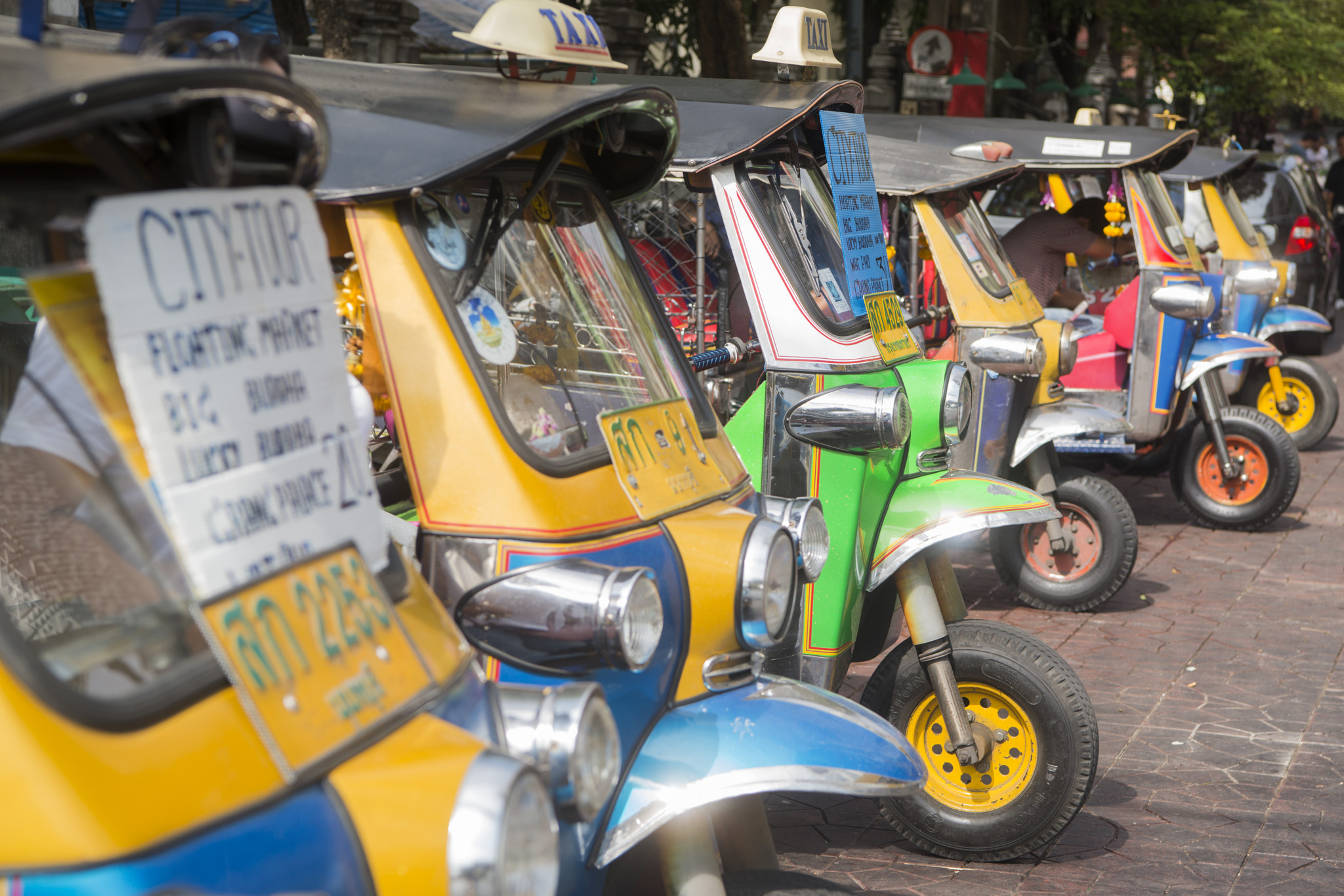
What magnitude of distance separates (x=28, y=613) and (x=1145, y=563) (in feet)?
20.5

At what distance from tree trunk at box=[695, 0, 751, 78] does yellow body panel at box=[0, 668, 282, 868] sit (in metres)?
9.78

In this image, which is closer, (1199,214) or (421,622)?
(421,622)

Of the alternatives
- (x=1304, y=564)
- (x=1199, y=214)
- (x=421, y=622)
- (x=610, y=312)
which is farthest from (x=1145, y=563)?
(x=421, y=622)

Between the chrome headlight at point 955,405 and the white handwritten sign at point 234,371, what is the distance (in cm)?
242

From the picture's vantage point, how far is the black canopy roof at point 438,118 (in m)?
2.27

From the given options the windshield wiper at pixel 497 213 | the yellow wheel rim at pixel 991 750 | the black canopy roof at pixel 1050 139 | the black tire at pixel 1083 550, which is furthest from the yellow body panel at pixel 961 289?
the windshield wiper at pixel 497 213

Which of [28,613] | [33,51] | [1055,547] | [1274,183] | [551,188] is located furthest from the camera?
[1274,183]

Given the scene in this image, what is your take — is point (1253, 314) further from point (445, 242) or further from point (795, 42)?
point (445, 242)

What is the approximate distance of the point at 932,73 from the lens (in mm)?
16344

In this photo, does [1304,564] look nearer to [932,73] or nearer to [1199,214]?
[1199,214]

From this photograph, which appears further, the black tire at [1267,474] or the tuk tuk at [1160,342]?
the black tire at [1267,474]

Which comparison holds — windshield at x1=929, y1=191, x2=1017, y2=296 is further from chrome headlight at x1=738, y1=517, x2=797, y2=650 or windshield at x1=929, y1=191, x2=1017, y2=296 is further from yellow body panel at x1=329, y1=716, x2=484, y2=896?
yellow body panel at x1=329, y1=716, x2=484, y2=896

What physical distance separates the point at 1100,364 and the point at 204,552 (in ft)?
22.7

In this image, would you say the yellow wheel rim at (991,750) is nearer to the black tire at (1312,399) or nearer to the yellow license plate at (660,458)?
the yellow license plate at (660,458)
